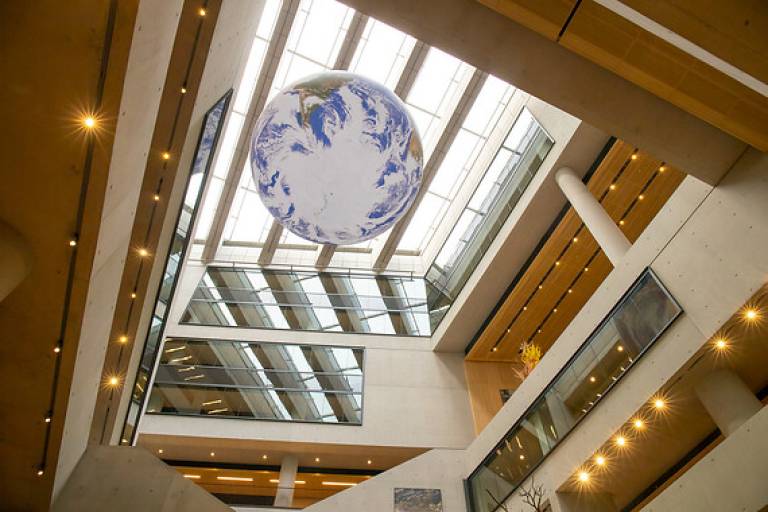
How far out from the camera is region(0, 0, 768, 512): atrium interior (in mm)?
5887

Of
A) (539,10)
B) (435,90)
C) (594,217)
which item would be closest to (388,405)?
(594,217)

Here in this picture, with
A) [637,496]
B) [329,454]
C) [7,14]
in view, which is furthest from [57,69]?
[329,454]

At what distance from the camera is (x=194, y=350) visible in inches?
824

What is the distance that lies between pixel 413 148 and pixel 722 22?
6255 millimetres

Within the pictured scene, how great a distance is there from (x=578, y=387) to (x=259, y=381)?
1275cm

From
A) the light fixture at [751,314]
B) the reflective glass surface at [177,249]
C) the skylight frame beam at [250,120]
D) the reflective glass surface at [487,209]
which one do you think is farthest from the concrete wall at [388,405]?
the light fixture at [751,314]

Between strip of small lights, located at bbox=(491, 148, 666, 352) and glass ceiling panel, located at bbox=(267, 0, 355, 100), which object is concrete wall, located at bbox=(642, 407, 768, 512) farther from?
glass ceiling panel, located at bbox=(267, 0, 355, 100)

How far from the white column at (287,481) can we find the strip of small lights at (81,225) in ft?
26.8

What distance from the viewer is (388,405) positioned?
1980 cm

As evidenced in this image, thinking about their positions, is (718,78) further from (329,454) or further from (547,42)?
(329,454)

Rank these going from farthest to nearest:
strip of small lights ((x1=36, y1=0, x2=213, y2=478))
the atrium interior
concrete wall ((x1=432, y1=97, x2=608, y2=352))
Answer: concrete wall ((x1=432, y1=97, x2=608, y2=352))
the atrium interior
strip of small lights ((x1=36, y1=0, x2=213, y2=478))

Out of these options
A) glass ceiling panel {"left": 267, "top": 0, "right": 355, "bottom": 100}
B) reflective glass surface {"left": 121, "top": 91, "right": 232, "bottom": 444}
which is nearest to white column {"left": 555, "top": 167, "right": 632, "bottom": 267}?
reflective glass surface {"left": 121, "top": 91, "right": 232, "bottom": 444}

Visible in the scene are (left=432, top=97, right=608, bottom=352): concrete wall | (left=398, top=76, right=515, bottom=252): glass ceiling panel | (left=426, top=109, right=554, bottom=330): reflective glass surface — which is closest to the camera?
(left=432, top=97, right=608, bottom=352): concrete wall

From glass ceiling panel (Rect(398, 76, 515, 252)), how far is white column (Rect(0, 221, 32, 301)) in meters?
18.3
